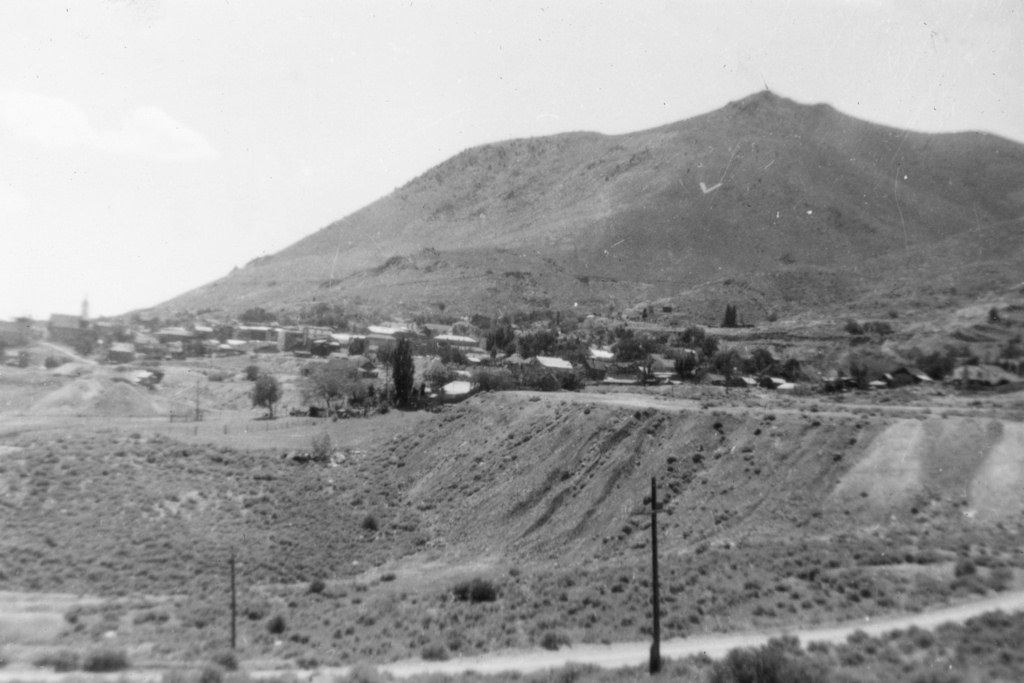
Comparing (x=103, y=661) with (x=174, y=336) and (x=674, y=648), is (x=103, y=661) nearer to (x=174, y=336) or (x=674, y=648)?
(x=674, y=648)

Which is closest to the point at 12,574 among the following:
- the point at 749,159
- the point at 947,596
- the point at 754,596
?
the point at 754,596

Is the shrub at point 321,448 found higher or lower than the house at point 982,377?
lower

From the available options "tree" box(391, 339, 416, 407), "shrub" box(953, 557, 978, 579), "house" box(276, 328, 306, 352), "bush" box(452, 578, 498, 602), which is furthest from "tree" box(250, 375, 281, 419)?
"shrub" box(953, 557, 978, 579)

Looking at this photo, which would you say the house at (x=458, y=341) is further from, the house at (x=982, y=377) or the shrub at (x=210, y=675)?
the shrub at (x=210, y=675)

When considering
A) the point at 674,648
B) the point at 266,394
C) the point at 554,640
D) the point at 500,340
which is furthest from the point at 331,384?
the point at 674,648

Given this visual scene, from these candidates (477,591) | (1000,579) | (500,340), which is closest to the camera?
(1000,579)

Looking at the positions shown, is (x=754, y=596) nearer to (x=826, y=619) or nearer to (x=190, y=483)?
(x=826, y=619)

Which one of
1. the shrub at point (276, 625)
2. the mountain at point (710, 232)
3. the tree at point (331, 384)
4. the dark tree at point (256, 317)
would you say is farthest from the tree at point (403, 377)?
the dark tree at point (256, 317)
